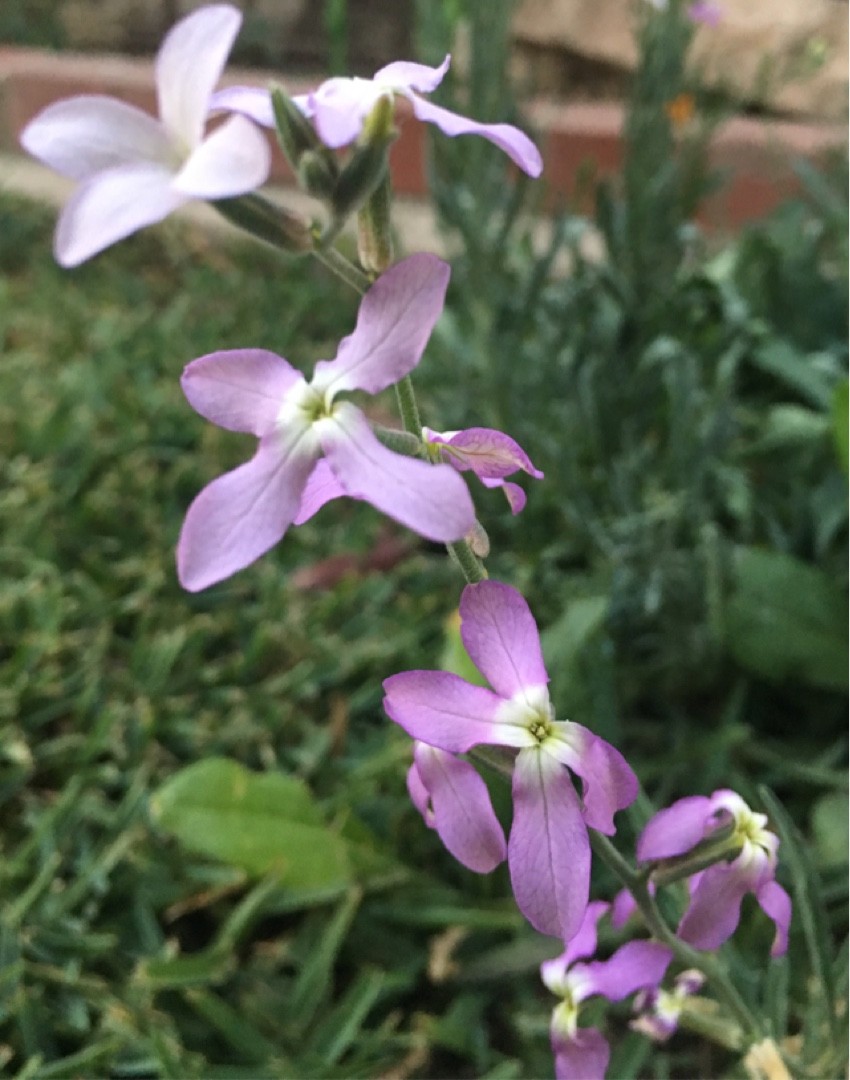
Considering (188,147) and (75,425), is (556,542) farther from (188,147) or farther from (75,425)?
(188,147)

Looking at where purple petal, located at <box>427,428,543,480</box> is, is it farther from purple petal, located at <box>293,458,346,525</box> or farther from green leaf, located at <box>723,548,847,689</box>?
green leaf, located at <box>723,548,847,689</box>

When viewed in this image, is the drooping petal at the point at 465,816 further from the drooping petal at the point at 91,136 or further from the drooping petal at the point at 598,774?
the drooping petal at the point at 91,136

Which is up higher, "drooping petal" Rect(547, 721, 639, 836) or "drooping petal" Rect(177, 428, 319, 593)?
"drooping petal" Rect(177, 428, 319, 593)

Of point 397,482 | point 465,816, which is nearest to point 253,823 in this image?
point 465,816

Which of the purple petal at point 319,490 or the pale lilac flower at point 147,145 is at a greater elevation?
the pale lilac flower at point 147,145

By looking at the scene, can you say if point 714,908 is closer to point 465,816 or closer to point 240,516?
point 465,816

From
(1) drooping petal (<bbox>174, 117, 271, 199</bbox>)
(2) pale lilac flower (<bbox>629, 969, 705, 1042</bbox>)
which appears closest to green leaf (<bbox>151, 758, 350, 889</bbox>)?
(2) pale lilac flower (<bbox>629, 969, 705, 1042</bbox>)

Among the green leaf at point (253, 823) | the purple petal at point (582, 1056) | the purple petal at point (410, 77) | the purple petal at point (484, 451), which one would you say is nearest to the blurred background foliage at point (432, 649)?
the green leaf at point (253, 823)
